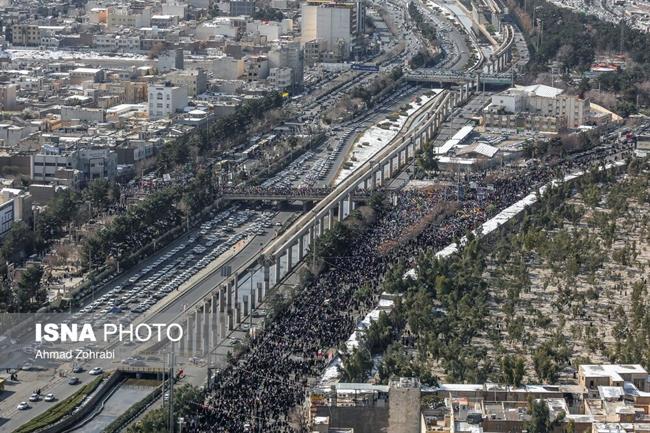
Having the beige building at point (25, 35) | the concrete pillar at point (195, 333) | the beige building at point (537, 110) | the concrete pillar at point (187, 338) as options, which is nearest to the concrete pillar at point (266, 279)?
the concrete pillar at point (195, 333)

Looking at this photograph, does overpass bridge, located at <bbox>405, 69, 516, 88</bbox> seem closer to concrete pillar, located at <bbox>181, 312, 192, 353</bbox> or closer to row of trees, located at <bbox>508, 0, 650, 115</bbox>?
row of trees, located at <bbox>508, 0, 650, 115</bbox>

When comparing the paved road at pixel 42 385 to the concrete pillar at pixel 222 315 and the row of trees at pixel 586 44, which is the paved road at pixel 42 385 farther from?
the row of trees at pixel 586 44

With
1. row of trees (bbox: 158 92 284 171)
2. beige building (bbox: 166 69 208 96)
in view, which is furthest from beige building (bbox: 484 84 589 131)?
beige building (bbox: 166 69 208 96)

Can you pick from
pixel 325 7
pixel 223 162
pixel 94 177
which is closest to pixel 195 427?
pixel 94 177

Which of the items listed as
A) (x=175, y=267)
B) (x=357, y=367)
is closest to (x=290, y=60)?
(x=175, y=267)

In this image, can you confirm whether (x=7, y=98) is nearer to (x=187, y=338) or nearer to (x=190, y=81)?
(x=190, y=81)

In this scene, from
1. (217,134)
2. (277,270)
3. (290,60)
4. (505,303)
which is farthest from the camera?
(290,60)
